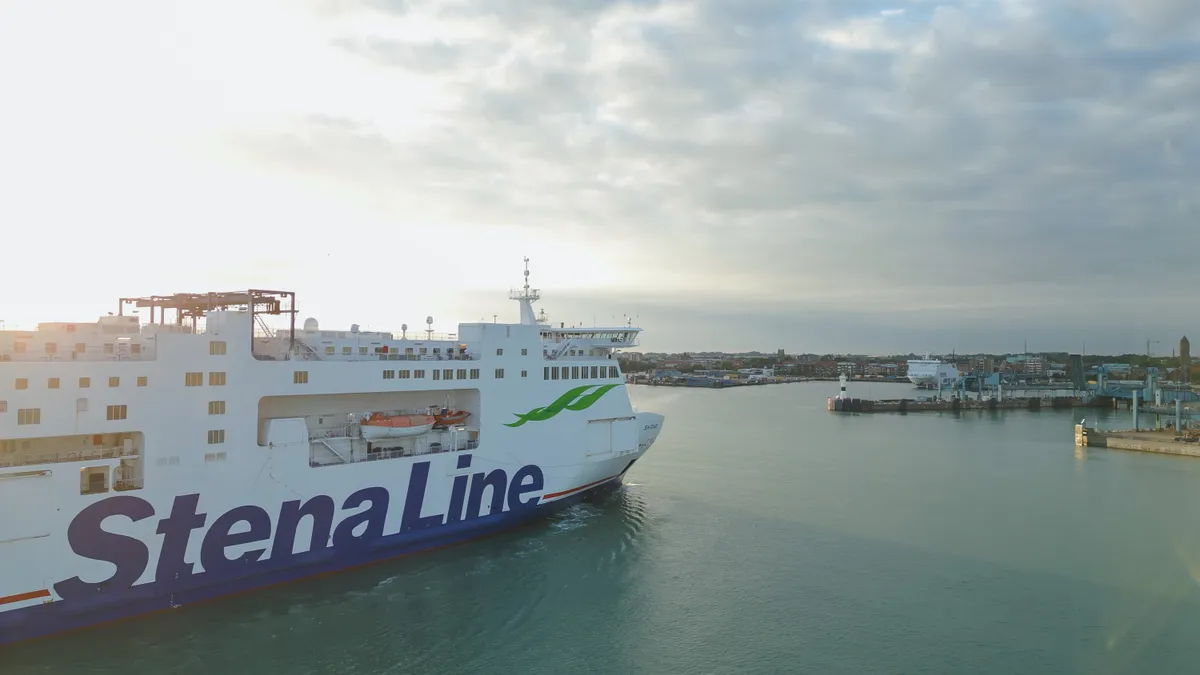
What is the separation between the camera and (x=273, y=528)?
Answer: 417 inches

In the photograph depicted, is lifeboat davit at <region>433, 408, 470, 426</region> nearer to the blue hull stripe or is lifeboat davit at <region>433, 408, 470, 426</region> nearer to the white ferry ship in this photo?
the white ferry ship

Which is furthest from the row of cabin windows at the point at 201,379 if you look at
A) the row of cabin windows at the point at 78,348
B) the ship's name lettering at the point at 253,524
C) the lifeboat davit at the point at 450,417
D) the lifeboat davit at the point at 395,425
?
the lifeboat davit at the point at 450,417

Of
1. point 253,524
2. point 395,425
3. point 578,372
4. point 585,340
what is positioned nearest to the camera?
point 253,524

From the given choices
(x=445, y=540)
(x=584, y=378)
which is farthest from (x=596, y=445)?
(x=445, y=540)

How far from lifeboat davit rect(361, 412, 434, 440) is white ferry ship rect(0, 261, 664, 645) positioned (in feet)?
0.13

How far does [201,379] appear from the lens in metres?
10.2

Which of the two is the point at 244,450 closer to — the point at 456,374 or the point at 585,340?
the point at 456,374

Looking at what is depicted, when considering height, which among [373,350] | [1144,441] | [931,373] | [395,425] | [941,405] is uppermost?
[373,350]

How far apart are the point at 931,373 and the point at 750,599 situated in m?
81.4

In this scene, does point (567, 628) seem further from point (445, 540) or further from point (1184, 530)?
point (1184, 530)

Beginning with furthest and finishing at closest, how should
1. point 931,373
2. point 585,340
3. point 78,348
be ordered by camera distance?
1. point 931,373
2. point 585,340
3. point 78,348

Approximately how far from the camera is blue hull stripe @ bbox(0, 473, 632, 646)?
874 cm

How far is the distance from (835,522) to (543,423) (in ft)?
25.6

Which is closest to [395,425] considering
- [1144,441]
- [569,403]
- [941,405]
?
[569,403]
